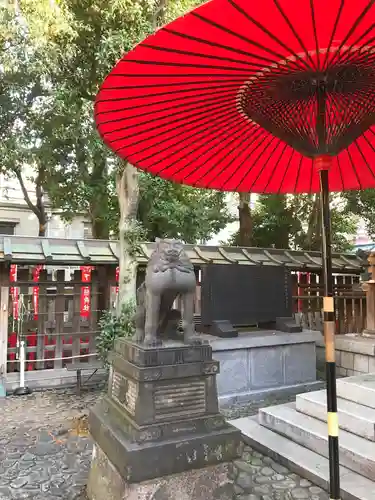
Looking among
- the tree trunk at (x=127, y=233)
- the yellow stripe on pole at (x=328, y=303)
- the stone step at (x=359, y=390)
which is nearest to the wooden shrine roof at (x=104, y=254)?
the tree trunk at (x=127, y=233)

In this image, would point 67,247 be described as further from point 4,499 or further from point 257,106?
point 257,106

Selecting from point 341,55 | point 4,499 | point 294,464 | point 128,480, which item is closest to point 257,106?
point 341,55

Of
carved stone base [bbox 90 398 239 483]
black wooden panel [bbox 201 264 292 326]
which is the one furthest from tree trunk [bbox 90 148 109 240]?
carved stone base [bbox 90 398 239 483]

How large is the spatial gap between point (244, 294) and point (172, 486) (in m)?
4.55

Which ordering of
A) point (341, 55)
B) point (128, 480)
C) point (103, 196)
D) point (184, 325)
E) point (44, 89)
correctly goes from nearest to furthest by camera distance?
point (341, 55) < point (128, 480) < point (184, 325) < point (44, 89) < point (103, 196)

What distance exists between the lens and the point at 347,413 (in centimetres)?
443

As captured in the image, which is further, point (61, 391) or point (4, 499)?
point (61, 391)

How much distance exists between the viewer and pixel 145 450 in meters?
2.93

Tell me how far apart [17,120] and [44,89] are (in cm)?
132

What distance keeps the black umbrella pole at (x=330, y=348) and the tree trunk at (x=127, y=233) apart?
545cm

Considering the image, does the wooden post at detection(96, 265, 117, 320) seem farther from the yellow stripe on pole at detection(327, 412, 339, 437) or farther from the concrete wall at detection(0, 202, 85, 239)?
the concrete wall at detection(0, 202, 85, 239)

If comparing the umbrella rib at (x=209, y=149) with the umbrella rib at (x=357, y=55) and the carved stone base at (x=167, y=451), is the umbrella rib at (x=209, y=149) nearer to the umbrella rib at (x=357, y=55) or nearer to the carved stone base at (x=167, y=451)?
the umbrella rib at (x=357, y=55)

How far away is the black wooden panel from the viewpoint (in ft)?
23.2

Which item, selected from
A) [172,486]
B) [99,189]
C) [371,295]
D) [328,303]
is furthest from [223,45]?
[99,189]
